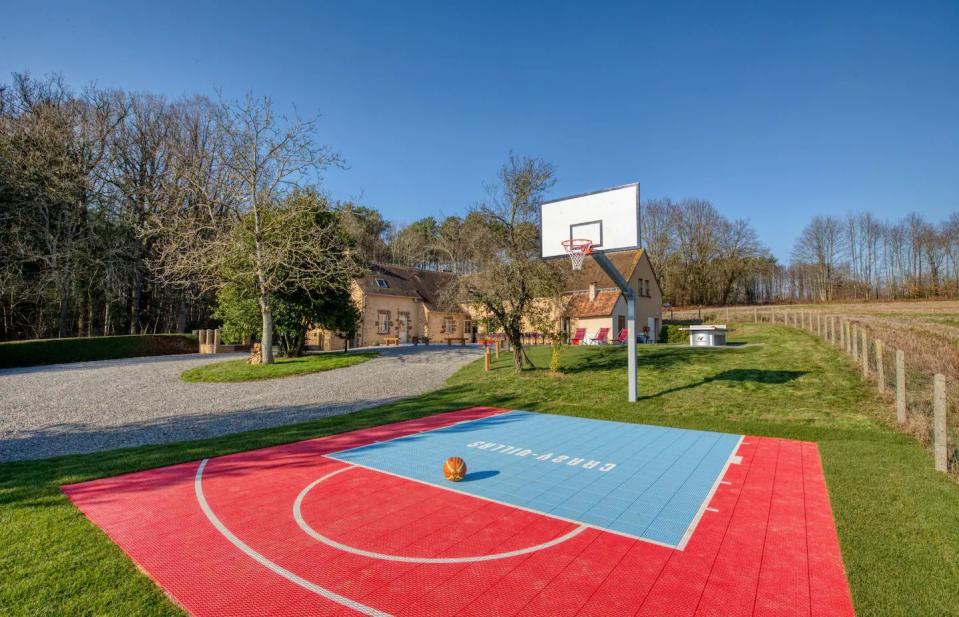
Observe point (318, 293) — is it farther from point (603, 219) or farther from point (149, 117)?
point (149, 117)

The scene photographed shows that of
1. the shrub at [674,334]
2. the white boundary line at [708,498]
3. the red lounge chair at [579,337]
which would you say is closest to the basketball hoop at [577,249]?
the white boundary line at [708,498]

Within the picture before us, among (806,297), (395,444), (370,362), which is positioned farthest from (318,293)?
(806,297)

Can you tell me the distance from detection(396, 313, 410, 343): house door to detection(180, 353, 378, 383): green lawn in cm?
1401

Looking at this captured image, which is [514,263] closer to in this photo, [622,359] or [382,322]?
[622,359]

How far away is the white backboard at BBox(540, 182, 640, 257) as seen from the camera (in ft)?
39.2

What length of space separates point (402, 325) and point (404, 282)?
12.8 ft

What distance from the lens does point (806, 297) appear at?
193 ft

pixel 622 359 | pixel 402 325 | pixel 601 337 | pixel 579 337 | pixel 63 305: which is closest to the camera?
pixel 622 359

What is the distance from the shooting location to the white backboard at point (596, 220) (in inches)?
471

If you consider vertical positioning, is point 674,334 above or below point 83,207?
below

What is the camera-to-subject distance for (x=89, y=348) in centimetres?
2483

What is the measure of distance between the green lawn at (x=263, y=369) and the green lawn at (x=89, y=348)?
870 centimetres

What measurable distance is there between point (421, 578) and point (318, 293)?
21782 mm

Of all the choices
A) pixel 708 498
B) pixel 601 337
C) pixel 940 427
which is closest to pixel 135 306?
pixel 601 337
